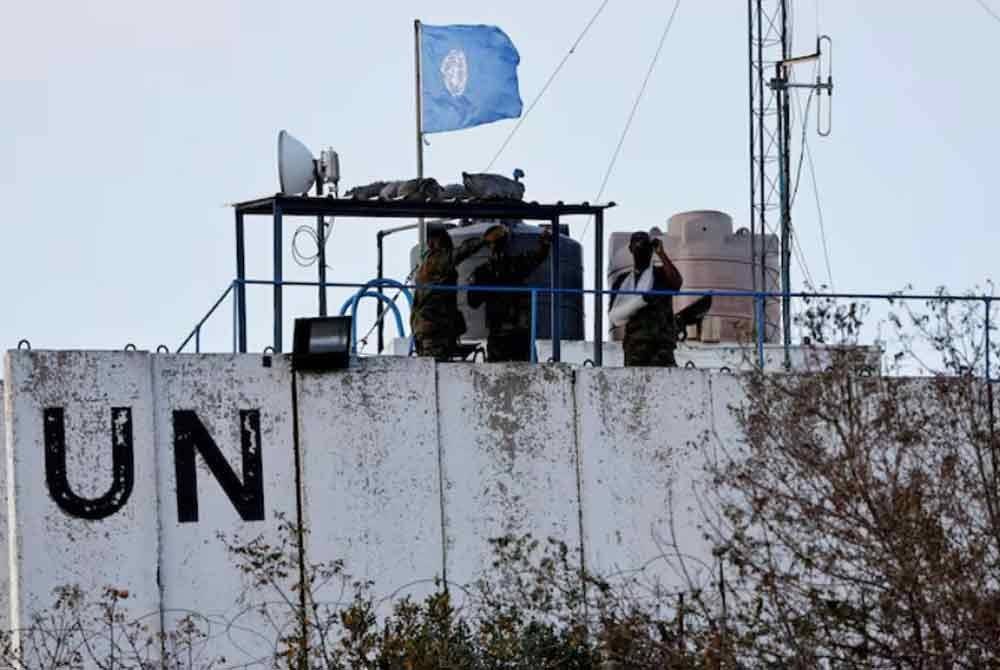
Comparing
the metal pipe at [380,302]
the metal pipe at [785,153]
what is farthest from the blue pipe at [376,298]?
the metal pipe at [785,153]

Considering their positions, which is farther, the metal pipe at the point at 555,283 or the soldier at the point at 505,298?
A: the soldier at the point at 505,298

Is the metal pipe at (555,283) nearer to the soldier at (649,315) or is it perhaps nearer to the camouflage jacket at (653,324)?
the soldier at (649,315)

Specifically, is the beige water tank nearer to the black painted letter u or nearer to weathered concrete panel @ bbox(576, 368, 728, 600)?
weathered concrete panel @ bbox(576, 368, 728, 600)

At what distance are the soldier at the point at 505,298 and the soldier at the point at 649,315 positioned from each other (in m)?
0.82

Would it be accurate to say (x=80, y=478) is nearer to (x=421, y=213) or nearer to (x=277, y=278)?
(x=277, y=278)

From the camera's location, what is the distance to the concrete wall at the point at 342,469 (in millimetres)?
17656

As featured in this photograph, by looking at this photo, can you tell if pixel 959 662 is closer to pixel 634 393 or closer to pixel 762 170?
pixel 634 393

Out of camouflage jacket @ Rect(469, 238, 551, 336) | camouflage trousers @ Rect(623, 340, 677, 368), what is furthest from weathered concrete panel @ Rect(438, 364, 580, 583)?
camouflage jacket @ Rect(469, 238, 551, 336)

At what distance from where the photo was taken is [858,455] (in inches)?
656

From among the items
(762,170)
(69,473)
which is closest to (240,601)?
(69,473)

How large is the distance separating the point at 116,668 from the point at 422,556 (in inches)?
103

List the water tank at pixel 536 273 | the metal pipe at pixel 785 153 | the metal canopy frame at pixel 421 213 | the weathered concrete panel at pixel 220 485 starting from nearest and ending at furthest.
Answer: the weathered concrete panel at pixel 220 485 < the metal canopy frame at pixel 421 213 < the water tank at pixel 536 273 < the metal pipe at pixel 785 153

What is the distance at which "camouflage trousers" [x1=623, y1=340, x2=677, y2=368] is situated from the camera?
68.1 ft

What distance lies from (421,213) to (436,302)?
77cm
